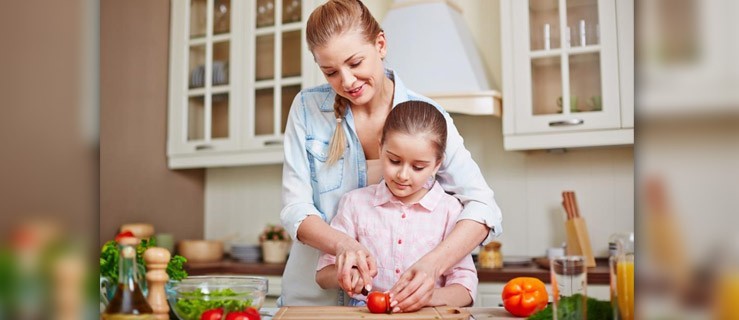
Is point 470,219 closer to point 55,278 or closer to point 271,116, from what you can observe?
point 55,278

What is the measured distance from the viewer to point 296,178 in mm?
1082

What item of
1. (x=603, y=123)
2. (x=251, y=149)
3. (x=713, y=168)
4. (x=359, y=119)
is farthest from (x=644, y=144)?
(x=251, y=149)

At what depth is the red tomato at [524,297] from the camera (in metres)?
0.85

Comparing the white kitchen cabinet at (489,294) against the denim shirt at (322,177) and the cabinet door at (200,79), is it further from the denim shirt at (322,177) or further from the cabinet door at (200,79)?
the cabinet door at (200,79)

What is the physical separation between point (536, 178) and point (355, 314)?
159 cm

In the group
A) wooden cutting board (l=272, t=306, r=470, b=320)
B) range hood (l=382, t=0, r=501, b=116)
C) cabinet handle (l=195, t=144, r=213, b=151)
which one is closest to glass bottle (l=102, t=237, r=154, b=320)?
wooden cutting board (l=272, t=306, r=470, b=320)

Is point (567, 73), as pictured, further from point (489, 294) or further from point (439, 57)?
point (489, 294)

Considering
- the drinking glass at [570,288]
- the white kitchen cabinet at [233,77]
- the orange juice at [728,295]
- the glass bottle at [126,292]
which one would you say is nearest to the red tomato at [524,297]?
the drinking glass at [570,288]

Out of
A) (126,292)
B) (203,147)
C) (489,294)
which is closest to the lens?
(126,292)

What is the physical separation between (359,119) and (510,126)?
1089 millimetres

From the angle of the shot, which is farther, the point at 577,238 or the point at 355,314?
the point at 577,238

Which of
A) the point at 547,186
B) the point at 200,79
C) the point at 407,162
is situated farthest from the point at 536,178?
the point at 407,162

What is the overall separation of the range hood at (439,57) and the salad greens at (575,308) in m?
1.33

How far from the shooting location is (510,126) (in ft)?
6.91
